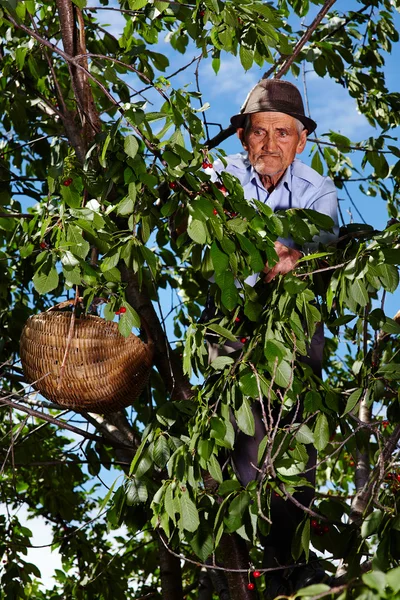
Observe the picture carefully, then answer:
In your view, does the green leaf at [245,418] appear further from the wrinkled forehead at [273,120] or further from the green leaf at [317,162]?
the green leaf at [317,162]

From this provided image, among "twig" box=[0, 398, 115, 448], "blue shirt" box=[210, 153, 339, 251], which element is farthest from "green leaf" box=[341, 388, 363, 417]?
"twig" box=[0, 398, 115, 448]

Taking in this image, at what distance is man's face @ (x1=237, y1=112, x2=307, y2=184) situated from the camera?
3436mm

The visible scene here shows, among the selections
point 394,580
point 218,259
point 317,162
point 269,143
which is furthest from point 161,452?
point 317,162

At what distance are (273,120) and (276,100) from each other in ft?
0.25

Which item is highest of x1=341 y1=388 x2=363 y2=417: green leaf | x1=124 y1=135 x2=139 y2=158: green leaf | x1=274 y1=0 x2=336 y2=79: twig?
x1=274 y1=0 x2=336 y2=79: twig

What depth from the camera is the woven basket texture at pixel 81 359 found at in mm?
3061

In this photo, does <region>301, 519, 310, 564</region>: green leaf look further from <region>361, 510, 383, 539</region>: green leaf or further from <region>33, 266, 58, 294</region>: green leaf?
<region>33, 266, 58, 294</region>: green leaf

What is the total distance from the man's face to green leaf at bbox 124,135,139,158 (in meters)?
0.79

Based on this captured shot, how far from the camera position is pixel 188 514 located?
2648 mm

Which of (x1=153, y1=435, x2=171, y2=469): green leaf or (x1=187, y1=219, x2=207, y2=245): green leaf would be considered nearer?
(x1=187, y1=219, x2=207, y2=245): green leaf

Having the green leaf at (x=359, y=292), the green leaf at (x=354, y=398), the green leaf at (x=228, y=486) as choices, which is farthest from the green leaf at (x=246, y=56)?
the green leaf at (x=228, y=486)

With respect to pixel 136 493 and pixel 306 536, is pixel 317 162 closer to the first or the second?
pixel 136 493

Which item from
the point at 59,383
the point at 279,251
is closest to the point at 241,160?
the point at 279,251

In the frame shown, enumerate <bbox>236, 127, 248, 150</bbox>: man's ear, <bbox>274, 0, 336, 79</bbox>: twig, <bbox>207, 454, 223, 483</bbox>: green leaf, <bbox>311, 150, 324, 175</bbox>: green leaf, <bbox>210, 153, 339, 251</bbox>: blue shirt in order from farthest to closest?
<bbox>311, 150, 324, 175</bbox>: green leaf < <bbox>274, 0, 336, 79</bbox>: twig < <bbox>236, 127, 248, 150</bbox>: man's ear < <bbox>210, 153, 339, 251</bbox>: blue shirt < <bbox>207, 454, 223, 483</bbox>: green leaf
